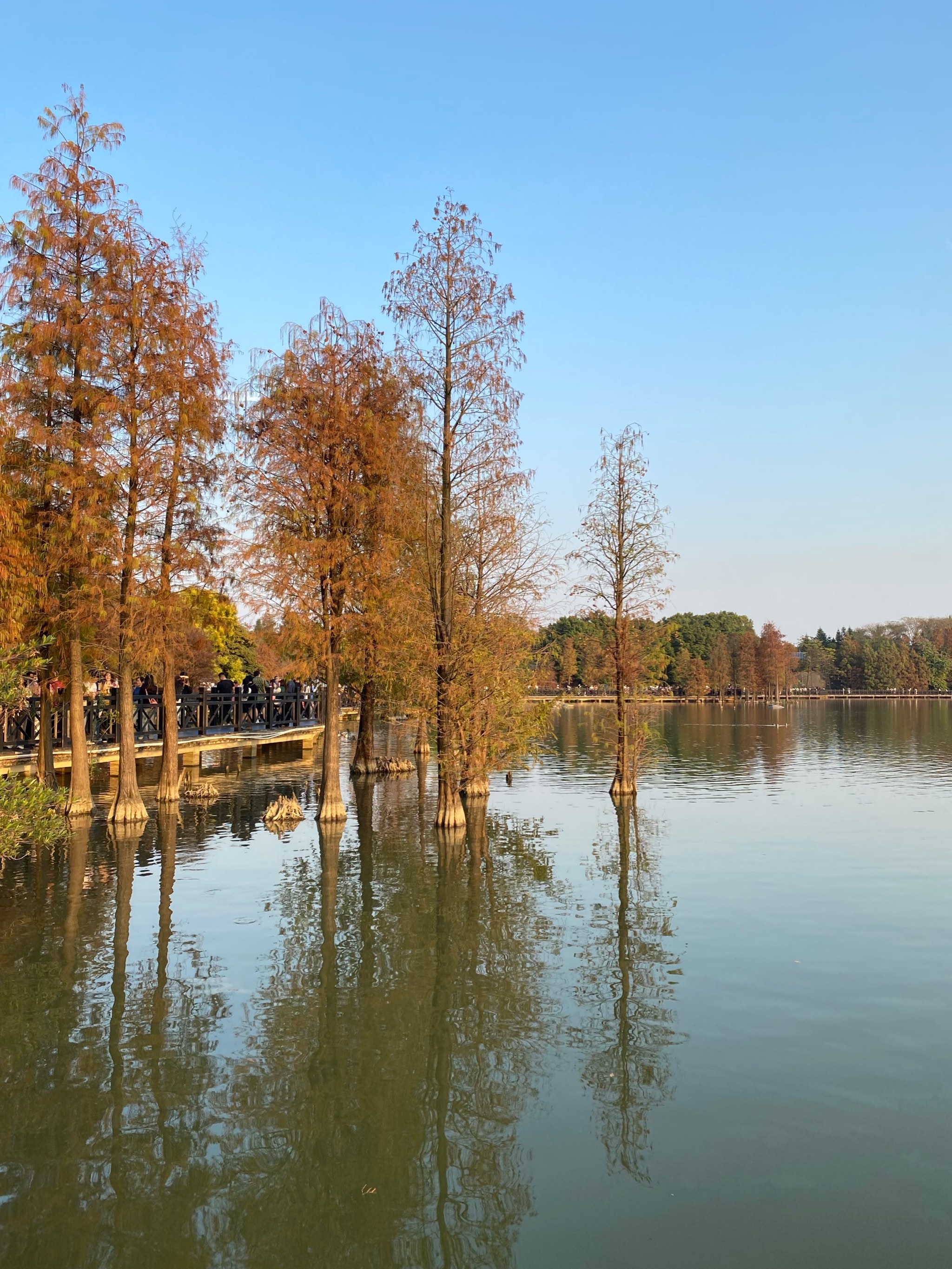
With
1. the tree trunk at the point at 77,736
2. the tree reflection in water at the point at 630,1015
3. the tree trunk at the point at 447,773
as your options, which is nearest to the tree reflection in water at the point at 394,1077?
the tree reflection in water at the point at 630,1015

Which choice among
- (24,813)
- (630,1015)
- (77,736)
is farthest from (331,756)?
(630,1015)

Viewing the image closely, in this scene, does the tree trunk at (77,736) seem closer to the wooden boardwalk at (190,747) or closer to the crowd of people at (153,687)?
the crowd of people at (153,687)

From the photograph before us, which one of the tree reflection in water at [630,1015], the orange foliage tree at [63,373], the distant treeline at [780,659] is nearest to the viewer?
the tree reflection in water at [630,1015]

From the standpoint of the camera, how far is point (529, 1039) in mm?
10789

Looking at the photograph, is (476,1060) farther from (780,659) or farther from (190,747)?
(780,659)

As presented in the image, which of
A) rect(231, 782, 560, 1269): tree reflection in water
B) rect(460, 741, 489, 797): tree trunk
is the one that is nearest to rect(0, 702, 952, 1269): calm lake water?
rect(231, 782, 560, 1269): tree reflection in water

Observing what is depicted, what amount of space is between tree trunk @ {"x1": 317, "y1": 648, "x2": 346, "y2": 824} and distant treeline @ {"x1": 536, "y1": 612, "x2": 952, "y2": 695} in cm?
9863

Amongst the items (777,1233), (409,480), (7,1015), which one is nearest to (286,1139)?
(777,1233)

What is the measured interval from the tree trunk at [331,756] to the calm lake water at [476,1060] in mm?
4517

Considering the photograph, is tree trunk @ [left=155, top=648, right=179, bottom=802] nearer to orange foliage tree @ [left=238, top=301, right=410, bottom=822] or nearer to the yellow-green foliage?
orange foliage tree @ [left=238, top=301, right=410, bottom=822]

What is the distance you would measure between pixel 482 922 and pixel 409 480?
44.1 ft

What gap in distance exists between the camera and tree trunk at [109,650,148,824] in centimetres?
2484

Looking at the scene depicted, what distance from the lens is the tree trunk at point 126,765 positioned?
81.5 ft

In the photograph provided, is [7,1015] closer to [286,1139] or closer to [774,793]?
[286,1139]
